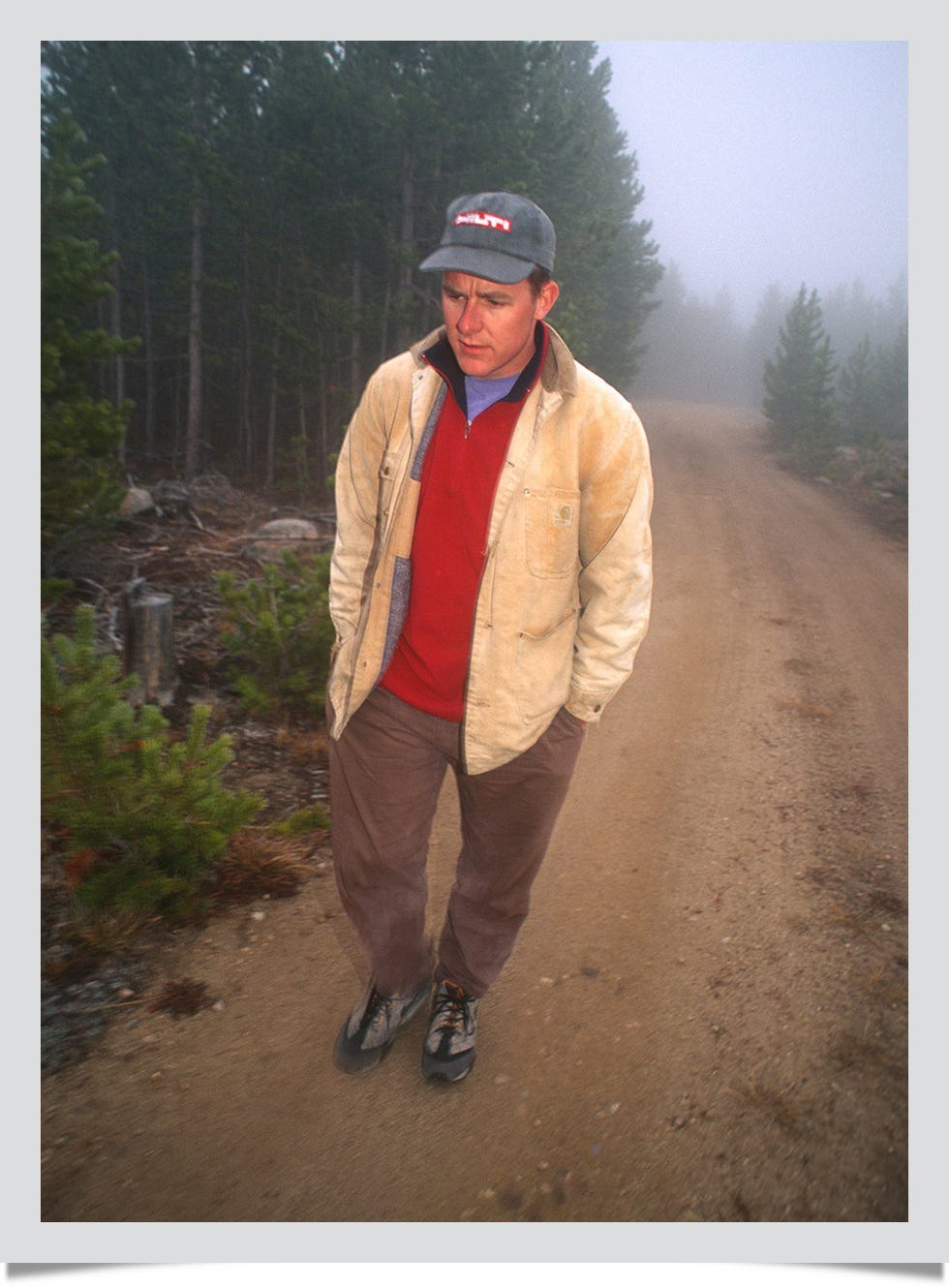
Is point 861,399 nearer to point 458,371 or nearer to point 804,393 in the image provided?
point 804,393

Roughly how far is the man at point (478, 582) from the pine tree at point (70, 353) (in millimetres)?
3713

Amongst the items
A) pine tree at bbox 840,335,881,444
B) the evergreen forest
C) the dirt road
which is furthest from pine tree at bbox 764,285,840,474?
the dirt road

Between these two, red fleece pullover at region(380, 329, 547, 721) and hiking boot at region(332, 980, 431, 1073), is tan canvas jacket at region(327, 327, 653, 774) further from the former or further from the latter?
hiking boot at region(332, 980, 431, 1073)

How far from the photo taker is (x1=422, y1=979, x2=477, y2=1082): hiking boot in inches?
87.4

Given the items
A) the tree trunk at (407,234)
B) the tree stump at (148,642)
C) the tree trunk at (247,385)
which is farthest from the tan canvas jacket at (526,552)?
the tree trunk at (247,385)

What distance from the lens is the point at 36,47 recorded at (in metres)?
2.38

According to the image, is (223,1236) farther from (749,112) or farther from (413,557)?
(749,112)

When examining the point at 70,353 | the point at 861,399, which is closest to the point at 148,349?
the point at 70,353

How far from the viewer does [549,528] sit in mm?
1852

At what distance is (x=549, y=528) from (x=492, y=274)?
1.95ft

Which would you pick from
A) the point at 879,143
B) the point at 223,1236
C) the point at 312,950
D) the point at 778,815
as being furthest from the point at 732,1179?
the point at 879,143

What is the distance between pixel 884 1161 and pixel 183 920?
234cm

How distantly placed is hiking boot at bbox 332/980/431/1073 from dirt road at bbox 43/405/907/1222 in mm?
47

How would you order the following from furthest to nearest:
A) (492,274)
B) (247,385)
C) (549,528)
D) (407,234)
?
(247,385) < (407,234) < (549,528) < (492,274)
